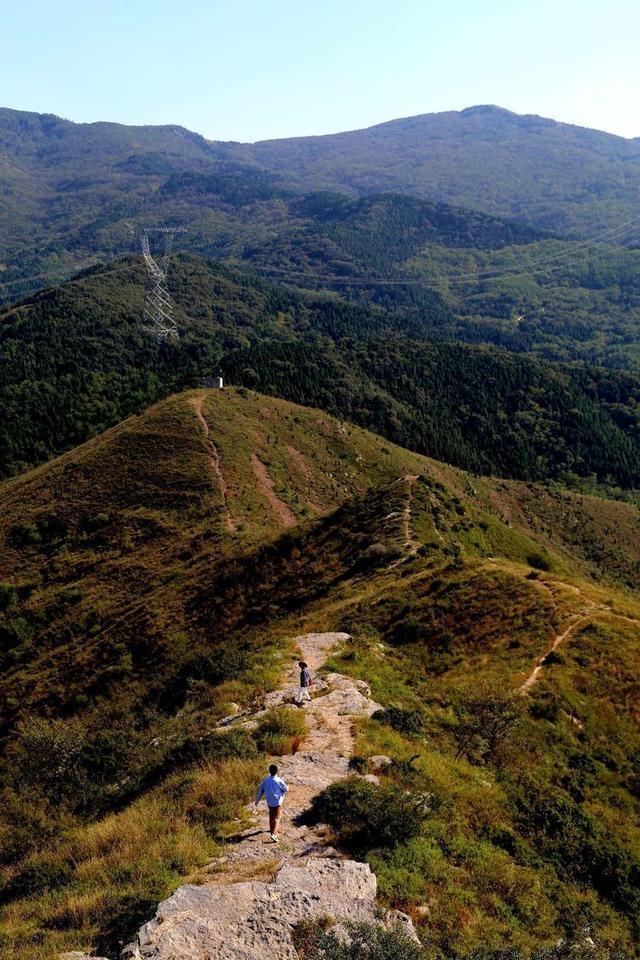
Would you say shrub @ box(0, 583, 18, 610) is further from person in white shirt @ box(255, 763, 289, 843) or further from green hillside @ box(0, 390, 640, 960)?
person in white shirt @ box(255, 763, 289, 843)

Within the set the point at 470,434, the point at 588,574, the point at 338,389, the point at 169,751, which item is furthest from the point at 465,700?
the point at 470,434

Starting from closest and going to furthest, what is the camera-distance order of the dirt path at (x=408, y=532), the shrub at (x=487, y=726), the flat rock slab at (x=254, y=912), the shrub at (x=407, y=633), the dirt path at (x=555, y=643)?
1. the flat rock slab at (x=254, y=912)
2. the shrub at (x=487, y=726)
3. the dirt path at (x=555, y=643)
4. the shrub at (x=407, y=633)
5. the dirt path at (x=408, y=532)

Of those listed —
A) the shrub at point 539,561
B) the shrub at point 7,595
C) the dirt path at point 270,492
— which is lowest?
the shrub at point 7,595

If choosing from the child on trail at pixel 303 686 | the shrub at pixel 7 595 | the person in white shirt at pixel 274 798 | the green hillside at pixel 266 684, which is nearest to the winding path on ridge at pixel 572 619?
the green hillside at pixel 266 684

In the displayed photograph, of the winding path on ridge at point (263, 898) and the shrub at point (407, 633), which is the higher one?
the winding path on ridge at point (263, 898)

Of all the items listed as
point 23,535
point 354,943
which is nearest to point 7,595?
point 23,535

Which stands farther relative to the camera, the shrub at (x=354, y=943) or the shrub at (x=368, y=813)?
the shrub at (x=368, y=813)

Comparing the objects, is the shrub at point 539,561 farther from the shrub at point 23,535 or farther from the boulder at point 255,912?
the shrub at point 23,535
